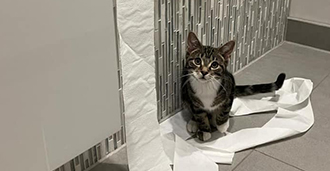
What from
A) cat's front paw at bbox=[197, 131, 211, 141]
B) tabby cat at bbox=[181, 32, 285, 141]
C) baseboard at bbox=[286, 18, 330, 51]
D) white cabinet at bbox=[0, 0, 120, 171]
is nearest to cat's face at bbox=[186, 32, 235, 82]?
tabby cat at bbox=[181, 32, 285, 141]

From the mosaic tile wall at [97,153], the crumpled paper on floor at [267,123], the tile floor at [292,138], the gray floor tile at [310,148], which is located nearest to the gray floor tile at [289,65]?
the tile floor at [292,138]

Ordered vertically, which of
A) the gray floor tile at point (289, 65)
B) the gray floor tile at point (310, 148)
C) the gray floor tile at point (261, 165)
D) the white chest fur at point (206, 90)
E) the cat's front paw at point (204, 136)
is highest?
the white chest fur at point (206, 90)

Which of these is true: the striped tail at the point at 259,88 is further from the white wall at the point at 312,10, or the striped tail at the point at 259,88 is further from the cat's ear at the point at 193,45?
the white wall at the point at 312,10

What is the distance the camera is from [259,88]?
1.47 m

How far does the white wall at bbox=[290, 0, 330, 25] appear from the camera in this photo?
1.81 metres

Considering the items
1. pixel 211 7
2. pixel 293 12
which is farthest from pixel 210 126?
pixel 293 12

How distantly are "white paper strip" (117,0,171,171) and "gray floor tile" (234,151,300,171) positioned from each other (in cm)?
23

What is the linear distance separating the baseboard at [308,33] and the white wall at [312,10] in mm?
22

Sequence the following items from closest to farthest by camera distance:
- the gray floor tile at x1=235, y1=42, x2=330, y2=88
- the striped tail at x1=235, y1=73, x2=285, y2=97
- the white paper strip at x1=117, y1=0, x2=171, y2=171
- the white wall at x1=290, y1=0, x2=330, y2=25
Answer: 1. the white paper strip at x1=117, y1=0, x2=171, y2=171
2. the striped tail at x1=235, y1=73, x2=285, y2=97
3. the gray floor tile at x1=235, y1=42, x2=330, y2=88
4. the white wall at x1=290, y1=0, x2=330, y2=25

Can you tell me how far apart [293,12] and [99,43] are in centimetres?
134

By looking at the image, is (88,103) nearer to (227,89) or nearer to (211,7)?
(227,89)

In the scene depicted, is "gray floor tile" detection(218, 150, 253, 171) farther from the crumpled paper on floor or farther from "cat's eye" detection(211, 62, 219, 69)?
"cat's eye" detection(211, 62, 219, 69)

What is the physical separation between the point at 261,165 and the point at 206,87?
28 cm

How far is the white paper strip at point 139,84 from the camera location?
0.89 m
